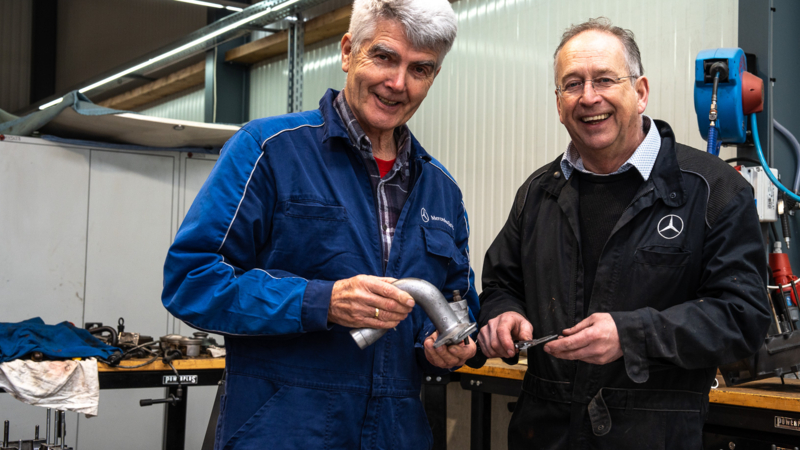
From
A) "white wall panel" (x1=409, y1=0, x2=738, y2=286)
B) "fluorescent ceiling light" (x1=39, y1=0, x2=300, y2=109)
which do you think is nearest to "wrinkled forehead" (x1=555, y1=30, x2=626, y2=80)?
"white wall panel" (x1=409, y1=0, x2=738, y2=286)

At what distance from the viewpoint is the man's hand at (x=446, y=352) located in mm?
1416

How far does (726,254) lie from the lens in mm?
1431

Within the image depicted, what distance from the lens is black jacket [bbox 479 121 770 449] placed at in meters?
1.38

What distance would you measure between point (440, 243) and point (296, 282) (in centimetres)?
39

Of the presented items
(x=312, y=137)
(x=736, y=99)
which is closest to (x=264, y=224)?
(x=312, y=137)

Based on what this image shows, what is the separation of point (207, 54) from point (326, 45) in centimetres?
136

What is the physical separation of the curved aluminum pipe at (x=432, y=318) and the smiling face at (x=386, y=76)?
0.40 m

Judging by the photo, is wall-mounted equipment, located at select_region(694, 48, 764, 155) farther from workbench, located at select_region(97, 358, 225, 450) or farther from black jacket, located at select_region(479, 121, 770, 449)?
workbench, located at select_region(97, 358, 225, 450)

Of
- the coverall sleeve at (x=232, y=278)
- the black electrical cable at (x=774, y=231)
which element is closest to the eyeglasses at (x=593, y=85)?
the coverall sleeve at (x=232, y=278)

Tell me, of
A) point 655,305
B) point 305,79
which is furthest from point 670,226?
point 305,79

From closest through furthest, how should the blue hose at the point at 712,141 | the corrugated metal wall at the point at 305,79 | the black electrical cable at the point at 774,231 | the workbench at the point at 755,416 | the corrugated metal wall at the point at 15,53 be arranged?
the workbench at the point at 755,416 < the blue hose at the point at 712,141 < the black electrical cable at the point at 774,231 < the corrugated metal wall at the point at 305,79 < the corrugated metal wall at the point at 15,53

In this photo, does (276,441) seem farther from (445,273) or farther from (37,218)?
(37,218)

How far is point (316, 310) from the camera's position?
123 centimetres

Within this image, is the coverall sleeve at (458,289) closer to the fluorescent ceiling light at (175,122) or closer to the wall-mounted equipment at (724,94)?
the wall-mounted equipment at (724,94)
